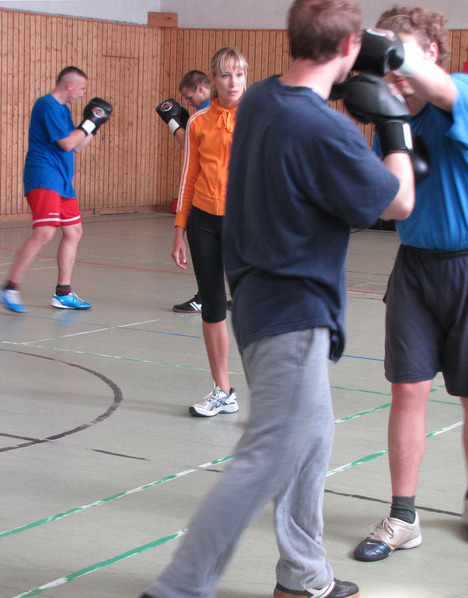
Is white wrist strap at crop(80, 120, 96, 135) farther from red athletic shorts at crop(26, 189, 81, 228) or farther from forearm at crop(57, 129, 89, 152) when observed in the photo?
red athletic shorts at crop(26, 189, 81, 228)

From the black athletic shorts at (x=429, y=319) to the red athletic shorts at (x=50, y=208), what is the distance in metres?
4.20

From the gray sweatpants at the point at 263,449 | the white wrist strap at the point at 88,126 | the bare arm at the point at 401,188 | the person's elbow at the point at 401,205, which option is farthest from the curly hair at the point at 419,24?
the white wrist strap at the point at 88,126

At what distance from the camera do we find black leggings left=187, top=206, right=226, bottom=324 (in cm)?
384

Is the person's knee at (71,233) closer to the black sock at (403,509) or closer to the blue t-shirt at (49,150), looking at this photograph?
the blue t-shirt at (49,150)

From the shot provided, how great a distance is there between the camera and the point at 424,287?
255 cm

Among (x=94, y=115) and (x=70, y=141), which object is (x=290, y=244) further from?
(x=94, y=115)

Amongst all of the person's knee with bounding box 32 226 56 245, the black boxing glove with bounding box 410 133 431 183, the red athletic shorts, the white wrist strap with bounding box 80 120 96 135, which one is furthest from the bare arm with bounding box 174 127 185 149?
the black boxing glove with bounding box 410 133 431 183

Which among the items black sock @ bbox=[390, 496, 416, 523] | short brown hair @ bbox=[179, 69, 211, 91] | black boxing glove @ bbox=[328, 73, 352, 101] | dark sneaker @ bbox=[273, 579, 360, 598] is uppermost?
short brown hair @ bbox=[179, 69, 211, 91]

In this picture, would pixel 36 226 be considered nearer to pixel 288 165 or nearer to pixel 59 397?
pixel 59 397

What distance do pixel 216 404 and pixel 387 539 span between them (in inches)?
59.5

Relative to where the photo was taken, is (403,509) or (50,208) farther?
(50,208)

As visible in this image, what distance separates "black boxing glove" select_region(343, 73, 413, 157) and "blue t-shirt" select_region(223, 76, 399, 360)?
4.3 inches

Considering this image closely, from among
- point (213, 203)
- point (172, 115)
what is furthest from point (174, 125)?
point (213, 203)

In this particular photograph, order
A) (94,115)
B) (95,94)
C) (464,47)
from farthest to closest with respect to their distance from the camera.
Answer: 1. (95,94)
2. (464,47)
3. (94,115)
